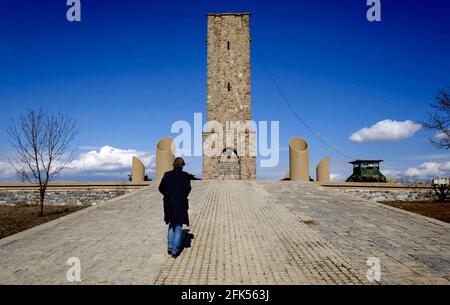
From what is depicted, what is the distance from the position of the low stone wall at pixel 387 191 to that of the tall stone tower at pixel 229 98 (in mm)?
9289

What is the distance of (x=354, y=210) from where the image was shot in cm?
1213

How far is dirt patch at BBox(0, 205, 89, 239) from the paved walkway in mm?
3045

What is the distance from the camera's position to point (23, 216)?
1568cm

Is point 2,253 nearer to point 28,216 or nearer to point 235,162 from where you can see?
point 28,216

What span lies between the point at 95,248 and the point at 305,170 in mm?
16775

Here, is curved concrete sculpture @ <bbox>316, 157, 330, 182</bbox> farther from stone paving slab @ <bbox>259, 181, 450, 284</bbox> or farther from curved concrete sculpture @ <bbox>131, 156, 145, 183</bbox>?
curved concrete sculpture @ <bbox>131, 156, 145, 183</bbox>

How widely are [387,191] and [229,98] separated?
13.5 meters

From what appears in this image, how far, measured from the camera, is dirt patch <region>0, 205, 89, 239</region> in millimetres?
12710

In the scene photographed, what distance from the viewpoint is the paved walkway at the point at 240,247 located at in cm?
568

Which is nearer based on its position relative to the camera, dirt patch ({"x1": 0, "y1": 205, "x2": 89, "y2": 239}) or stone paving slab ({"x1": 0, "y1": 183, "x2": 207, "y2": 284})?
stone paving slab ({"x1": 0, "y1": 183, "x2": 207, "y2": 284})

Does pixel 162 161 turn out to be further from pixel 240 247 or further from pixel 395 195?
pixel 240 247

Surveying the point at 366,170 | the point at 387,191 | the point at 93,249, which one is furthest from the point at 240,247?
the point at 366,170

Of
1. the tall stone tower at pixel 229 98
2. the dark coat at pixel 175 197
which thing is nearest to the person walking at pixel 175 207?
the dark coat at pixel 175 197

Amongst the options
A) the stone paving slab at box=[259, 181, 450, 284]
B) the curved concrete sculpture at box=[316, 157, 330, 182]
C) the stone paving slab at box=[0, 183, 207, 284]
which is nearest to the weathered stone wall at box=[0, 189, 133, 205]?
the stone paving slab at box=[0, 183, 207, 284]
